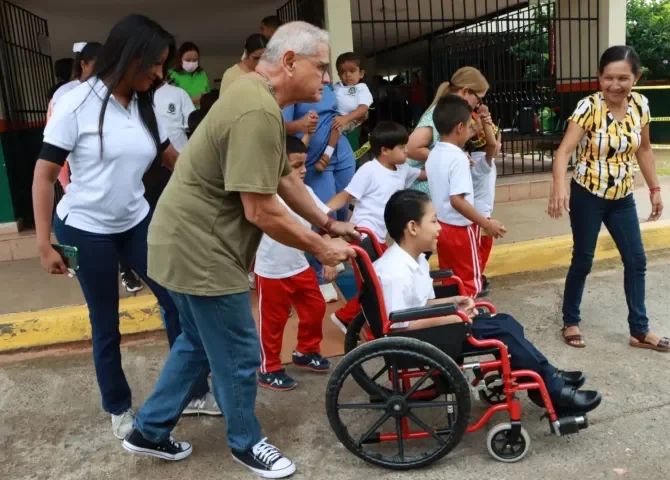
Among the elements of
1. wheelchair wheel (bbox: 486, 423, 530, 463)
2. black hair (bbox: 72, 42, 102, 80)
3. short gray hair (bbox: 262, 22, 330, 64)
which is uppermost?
black hair (bbox: 72, 42, 102, 80)

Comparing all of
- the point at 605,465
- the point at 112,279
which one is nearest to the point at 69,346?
the point at 112,279

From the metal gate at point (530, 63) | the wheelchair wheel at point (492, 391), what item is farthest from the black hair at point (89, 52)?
the metal gate at point (530, 63)

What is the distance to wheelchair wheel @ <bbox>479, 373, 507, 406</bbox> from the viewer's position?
2769mm

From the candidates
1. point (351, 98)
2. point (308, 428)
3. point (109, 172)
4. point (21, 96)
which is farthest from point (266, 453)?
point (21, 96)

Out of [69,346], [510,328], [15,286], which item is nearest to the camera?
[510,328]

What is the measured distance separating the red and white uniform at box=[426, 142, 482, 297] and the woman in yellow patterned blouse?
484 mm

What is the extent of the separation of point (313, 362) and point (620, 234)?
185cm

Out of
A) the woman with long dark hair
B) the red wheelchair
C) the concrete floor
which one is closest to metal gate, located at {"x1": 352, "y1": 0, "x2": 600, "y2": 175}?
the concrete floor

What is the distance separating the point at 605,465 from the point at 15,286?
421 centimetres

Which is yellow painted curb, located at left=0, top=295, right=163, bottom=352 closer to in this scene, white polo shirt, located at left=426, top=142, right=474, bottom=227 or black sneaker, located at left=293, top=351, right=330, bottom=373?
black sneaker, located at left=293, top=351, right=330, bottom=373

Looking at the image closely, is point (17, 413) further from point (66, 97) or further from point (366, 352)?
point (366, 352)

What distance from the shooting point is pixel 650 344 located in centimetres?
359

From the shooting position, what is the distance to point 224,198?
2.28 metres

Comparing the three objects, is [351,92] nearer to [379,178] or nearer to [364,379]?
[379,178]
